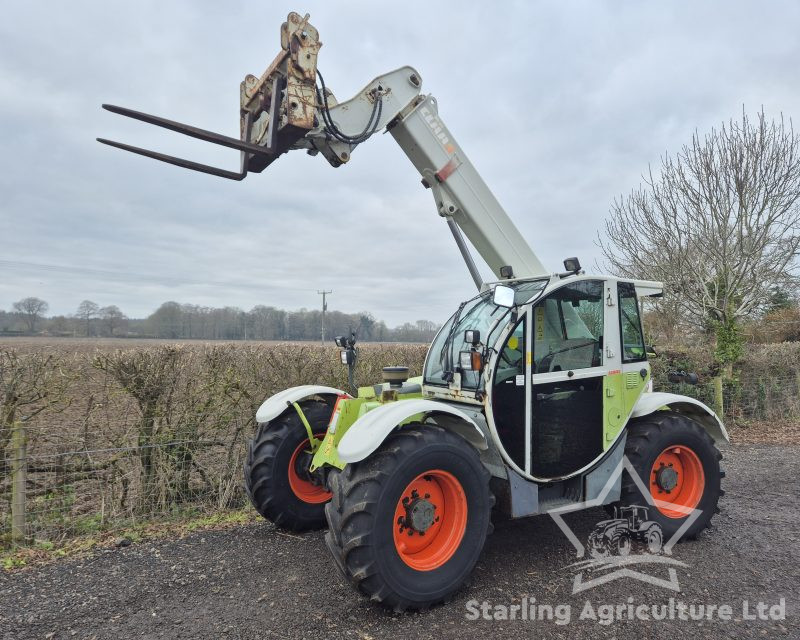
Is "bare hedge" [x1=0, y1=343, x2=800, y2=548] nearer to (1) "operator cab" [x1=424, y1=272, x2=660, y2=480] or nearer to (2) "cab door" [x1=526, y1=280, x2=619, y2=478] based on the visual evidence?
(1) "operator cab" [x1=424, y1=272, x2=660, y2=480]

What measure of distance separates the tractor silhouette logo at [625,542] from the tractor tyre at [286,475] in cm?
203

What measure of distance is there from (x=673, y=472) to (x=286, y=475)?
10.8ft

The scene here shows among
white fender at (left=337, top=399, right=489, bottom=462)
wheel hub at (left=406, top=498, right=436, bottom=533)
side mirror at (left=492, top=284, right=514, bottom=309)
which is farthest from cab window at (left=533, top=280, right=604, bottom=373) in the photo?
wheel hub at (left=406, top=498, right=436, bottom=533)

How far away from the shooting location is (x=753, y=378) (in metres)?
10.9

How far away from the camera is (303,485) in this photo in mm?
4637

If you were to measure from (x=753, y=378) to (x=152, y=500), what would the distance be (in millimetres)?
11325

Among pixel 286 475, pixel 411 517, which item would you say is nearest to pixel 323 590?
pixel 411 517

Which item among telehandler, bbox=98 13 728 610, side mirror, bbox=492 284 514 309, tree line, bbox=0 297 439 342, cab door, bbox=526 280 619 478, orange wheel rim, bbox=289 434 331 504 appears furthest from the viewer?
tree line, bbox=0 297 439 342

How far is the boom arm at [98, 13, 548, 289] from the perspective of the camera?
3734mm

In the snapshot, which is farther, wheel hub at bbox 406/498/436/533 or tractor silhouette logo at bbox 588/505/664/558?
tractor silhouette logo at bbox 588/505/664/558

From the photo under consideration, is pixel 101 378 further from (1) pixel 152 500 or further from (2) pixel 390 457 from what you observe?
(2) pixel 390 457

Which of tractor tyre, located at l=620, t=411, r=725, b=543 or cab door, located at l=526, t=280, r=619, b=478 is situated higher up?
cab door, located at l=526, t=280, r=619, b=478

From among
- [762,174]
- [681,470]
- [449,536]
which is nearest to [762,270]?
[762,174]

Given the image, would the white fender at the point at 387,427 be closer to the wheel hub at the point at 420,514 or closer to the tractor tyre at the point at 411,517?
the tractor tyre at the point at 411,517
